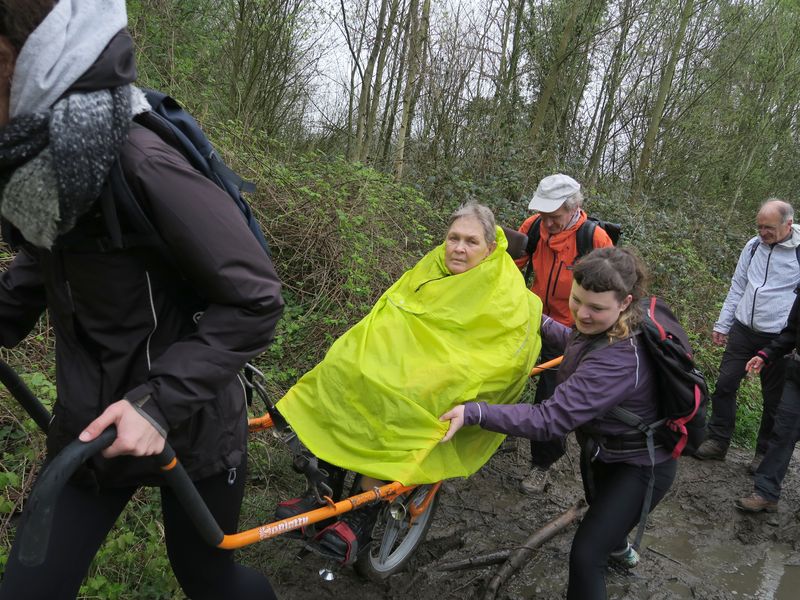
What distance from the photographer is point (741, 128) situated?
1498 cm

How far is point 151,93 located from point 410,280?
194 centimetres

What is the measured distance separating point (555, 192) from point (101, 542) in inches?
133

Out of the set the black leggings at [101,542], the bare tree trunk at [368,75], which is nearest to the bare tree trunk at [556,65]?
the bare tree trunk at [368,75]

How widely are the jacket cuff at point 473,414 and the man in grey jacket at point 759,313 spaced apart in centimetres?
339

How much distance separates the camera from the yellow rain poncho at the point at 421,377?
248 centimetres

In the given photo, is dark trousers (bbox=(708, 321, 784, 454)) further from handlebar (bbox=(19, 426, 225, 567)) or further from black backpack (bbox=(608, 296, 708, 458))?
handlebar (bbox=(19, 426, 225, 567))

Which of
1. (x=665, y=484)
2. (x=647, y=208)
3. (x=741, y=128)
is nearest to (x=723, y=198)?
(x=741, y=128)

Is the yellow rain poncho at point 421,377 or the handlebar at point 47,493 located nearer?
the handlebar at point 47,493

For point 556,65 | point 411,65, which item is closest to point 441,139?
point 411,65

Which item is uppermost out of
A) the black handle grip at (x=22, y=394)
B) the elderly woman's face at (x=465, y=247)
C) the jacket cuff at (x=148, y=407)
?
the elderly woman's face at (x=465, y=247)

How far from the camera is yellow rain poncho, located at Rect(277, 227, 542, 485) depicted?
2484 mm

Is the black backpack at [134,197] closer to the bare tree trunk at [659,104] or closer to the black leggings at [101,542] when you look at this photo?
the black leggings at [101,542]

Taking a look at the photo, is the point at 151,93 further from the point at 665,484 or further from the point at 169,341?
the point at 665,484

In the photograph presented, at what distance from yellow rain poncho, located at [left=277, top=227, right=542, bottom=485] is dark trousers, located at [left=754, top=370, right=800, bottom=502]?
2518 mm
